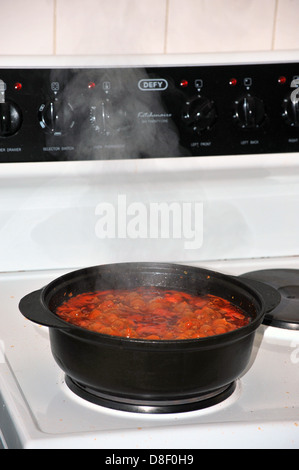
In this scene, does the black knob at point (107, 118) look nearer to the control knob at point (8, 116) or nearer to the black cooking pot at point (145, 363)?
the control knob at point (8, 116)

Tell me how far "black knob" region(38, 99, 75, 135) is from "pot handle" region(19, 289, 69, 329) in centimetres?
32

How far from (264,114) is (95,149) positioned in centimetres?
32

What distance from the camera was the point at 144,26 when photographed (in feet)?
3.77

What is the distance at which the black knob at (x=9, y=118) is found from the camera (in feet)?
3.38

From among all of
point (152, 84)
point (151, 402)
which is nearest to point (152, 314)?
point (151, 402)

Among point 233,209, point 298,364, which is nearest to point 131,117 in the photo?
point 233,209

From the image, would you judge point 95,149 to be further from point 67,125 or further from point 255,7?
point 255,7

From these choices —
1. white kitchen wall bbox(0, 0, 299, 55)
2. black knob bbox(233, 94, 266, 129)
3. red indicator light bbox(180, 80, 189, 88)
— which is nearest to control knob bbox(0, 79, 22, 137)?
white kitchen wall bbox(0, 0, 299, 55)

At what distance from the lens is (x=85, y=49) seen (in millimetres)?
1126

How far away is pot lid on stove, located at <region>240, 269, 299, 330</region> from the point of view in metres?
1.02

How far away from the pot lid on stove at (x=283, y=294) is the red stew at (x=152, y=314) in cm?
10

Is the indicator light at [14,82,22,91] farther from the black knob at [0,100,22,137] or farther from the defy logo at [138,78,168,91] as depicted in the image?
the defy logo at [138,78,168,91]
